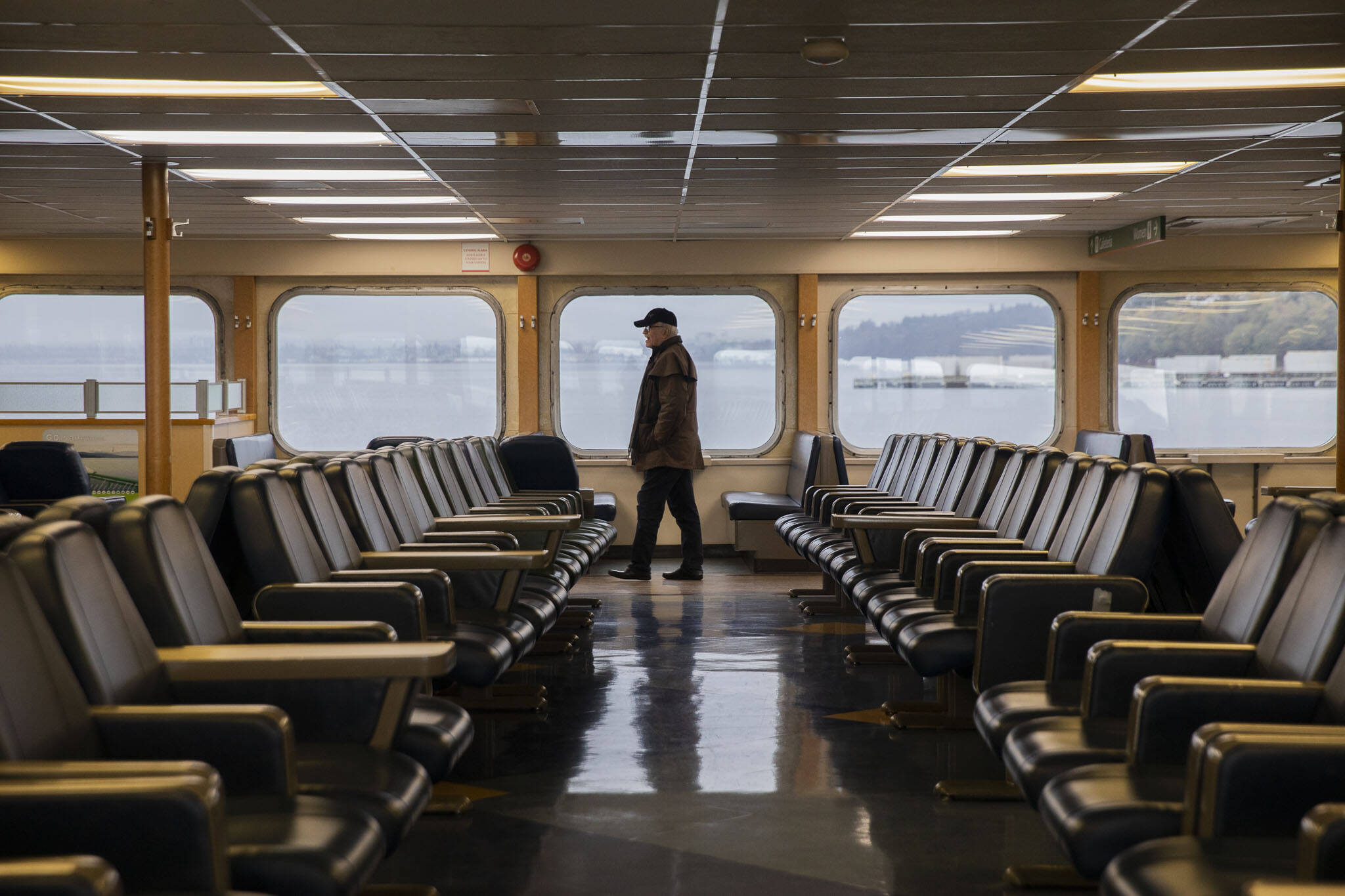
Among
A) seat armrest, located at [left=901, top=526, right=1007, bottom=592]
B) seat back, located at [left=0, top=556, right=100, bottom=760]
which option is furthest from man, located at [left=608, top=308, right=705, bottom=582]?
seat back, located at [left=0, top=556, right=100, bottom=760]

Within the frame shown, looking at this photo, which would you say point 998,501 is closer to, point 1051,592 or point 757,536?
point 1051,592

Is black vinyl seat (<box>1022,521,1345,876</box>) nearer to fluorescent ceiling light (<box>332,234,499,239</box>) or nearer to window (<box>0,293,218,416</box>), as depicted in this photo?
fluorescent ceiling light (<box>332,234,499,239</box>)

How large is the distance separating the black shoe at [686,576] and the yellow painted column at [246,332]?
4179 mm

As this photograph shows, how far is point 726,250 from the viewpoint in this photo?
10.1 m

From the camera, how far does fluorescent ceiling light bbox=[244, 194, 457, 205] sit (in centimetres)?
780

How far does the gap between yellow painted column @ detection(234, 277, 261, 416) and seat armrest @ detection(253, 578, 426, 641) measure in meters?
7.26

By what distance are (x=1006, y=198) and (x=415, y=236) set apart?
15.3ft

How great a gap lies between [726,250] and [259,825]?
842cm

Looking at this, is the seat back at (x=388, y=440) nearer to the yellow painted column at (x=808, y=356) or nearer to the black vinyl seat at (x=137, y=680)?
the yellow painted column at (x=808, y=356)

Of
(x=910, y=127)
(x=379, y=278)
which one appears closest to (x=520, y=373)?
(x=379, y=278)

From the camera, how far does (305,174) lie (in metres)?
6.93

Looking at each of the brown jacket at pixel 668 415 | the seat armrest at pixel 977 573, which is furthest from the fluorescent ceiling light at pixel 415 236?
the seat armrest at pixel 977 573

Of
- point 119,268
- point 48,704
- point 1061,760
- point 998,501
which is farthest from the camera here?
point 119,268

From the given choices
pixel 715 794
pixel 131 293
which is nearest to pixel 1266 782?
pixel 715 794
